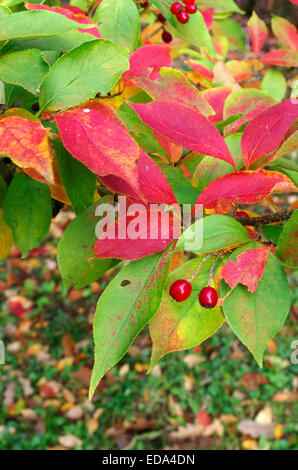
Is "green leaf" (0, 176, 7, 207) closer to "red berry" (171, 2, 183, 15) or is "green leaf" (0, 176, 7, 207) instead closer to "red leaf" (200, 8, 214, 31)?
"red berry" (171, 2, 183, 15)

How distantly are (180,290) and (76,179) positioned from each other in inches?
9.9

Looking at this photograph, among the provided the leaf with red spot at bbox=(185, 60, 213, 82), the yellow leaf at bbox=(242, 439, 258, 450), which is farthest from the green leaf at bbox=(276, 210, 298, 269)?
the yellow leaf at bbox=(242, 439, 258, 450)

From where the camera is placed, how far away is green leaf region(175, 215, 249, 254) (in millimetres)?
550

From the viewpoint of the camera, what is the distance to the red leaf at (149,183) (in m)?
0.58

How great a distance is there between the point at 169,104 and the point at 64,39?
0.17 m

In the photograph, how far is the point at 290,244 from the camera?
59 centimetres

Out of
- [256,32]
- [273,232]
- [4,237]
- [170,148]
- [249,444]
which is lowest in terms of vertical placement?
[249,444]

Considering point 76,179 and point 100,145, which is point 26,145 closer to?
point 100,145

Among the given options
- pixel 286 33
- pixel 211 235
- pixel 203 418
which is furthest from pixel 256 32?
pixel 203 418

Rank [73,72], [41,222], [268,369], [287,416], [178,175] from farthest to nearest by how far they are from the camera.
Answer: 1. [268,369]
2. [287,416]
3. [41,222]
4. [178,175]
5. [73,72]

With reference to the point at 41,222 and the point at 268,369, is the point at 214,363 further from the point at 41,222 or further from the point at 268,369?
the point at 41,222

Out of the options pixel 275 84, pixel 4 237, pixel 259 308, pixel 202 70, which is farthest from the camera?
pixel 275 84
